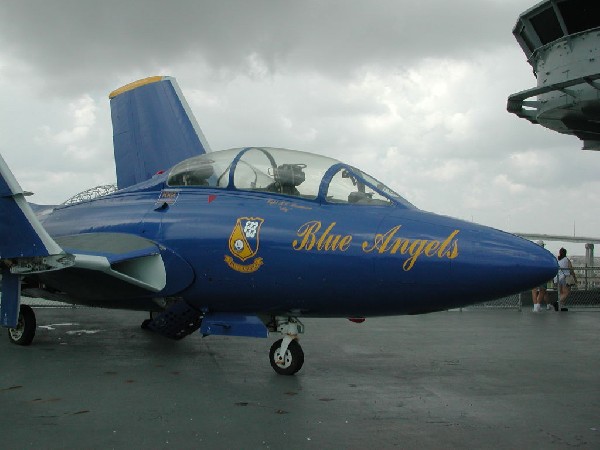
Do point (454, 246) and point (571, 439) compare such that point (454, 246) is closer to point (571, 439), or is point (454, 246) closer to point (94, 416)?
point (571, 439)

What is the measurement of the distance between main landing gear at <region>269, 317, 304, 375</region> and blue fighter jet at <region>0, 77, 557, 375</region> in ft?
0.05

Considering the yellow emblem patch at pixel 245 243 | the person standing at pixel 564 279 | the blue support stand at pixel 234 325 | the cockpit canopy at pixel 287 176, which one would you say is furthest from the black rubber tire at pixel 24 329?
the person standing at pixel 564 279

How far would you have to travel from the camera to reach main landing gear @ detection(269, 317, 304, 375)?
6707 mm

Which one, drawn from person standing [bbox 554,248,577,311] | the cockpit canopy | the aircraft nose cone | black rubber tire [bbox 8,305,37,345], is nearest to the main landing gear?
the cockpit canopy

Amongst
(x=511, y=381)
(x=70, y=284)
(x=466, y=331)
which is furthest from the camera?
(x=466, y=331)

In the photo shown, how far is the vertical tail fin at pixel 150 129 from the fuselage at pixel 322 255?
17.5 feet

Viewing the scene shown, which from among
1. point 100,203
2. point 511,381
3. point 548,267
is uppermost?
point 100,203

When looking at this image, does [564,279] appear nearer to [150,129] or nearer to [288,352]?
[150,129]

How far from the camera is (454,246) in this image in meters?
5.64

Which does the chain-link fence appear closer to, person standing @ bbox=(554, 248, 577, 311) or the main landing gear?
person standing @ bbox=(554, 248, 577, 311)

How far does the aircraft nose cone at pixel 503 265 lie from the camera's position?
540 centimetres

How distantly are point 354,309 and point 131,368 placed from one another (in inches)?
115

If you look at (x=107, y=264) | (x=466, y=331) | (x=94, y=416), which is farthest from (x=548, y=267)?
(x=466, y=331)

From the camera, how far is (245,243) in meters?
6.65
